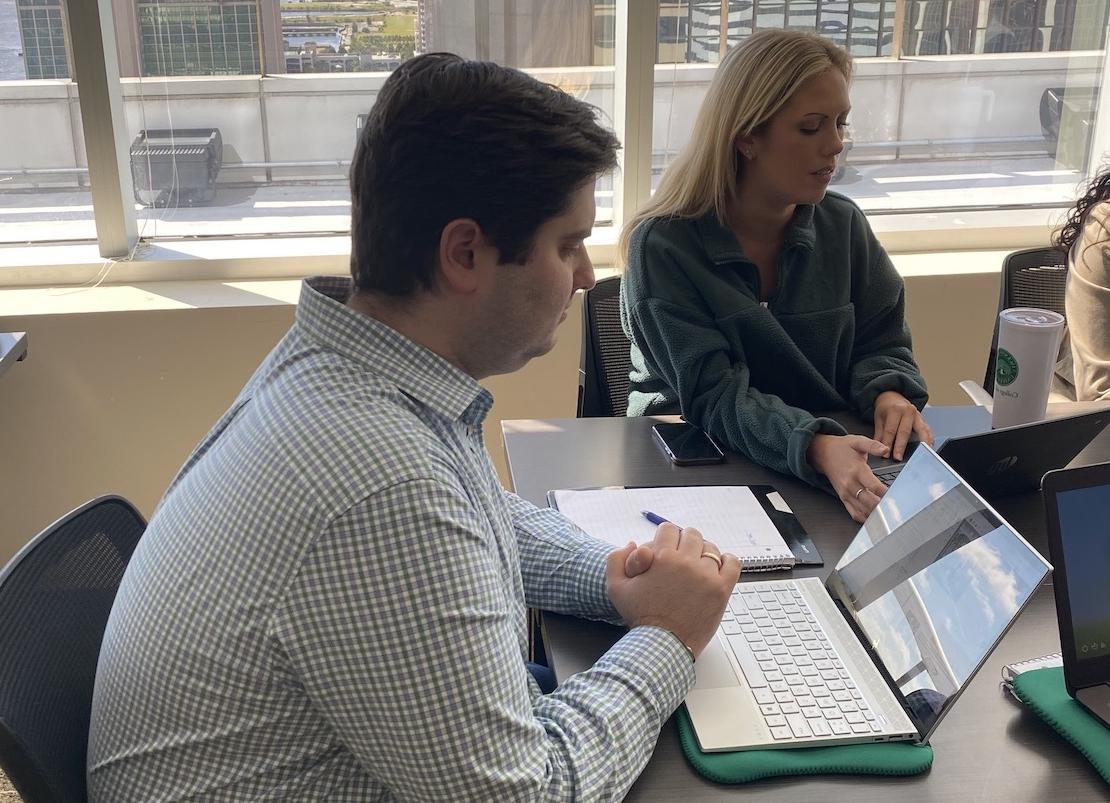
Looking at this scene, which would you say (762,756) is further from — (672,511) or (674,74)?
(674,74)

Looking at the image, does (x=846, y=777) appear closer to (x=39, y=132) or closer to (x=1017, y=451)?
(x=1017, y=451)

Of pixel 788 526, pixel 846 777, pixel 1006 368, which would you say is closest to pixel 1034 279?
pixel 1006 368

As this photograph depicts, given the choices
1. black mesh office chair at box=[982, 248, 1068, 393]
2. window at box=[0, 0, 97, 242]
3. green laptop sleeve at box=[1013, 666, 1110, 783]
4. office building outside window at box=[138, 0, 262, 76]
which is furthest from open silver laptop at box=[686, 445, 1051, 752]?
window at box=[0, 0, 97, 242]

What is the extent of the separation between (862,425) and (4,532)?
7.16 feet

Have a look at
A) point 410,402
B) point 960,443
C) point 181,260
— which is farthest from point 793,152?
point 181,260

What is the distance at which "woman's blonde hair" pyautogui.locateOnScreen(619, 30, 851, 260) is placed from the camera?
1.93 m

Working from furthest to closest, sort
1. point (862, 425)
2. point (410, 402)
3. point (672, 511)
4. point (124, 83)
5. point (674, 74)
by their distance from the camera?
point (674, 74) < point (124, 83) < point (862, 425) < point (672, 511) < point (410, 402)

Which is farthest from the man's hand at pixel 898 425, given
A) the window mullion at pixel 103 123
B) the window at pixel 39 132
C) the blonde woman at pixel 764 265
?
the window at pixel 39 132

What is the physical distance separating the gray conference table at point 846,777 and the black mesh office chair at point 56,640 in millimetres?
467

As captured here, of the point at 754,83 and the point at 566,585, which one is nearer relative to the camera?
the point at 566,585

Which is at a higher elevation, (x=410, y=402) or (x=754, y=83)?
(x=754, y=83)

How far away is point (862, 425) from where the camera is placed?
185 cm

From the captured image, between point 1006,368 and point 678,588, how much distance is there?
2.63ft

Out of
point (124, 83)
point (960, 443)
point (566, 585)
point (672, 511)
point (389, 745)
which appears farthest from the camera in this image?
point (124, 83)
